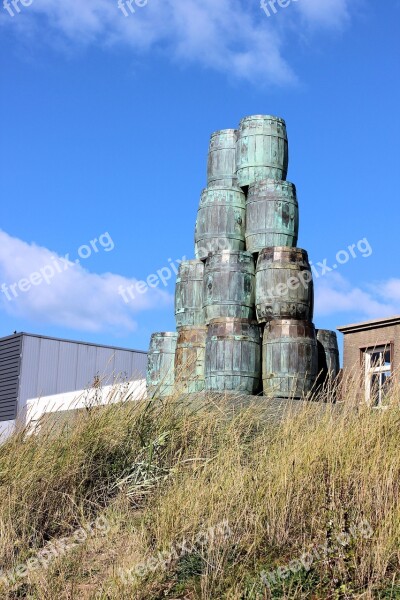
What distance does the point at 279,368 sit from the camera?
36.6 ft

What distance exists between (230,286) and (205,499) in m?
5.53

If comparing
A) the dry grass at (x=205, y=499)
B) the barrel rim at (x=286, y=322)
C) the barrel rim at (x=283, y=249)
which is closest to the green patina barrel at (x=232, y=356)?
the barrel rim at (x=286, y=322)

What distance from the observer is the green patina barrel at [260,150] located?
39.7ft

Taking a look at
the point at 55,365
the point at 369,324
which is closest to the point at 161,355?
the point at 369,324

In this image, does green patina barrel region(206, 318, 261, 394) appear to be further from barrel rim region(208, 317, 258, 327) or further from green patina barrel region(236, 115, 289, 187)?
green patina barrel region(236, 115, 289, 187)

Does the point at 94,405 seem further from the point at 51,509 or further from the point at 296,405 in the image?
the point at 296,405

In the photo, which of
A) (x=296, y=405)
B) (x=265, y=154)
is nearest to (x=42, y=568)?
(x=296, y=405)

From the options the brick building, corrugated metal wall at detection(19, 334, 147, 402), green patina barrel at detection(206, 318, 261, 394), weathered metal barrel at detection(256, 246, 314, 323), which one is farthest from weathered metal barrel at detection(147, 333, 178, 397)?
corrugated metal wall at detection(19, 334, 147, 402)

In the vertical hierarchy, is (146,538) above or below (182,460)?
below

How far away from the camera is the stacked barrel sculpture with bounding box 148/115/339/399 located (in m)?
11.2

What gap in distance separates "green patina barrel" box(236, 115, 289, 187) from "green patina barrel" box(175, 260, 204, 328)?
148 cm

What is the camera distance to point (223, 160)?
12.5 m

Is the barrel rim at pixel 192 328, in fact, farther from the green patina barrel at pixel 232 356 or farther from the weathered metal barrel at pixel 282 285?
the weathered metal barrel at pixel 282 285

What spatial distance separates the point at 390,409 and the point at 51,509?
3.02 metres
